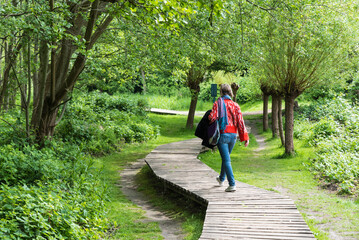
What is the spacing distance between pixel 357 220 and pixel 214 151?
8.23m

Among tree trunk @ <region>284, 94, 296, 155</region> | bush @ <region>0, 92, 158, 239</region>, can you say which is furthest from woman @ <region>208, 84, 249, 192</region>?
tree trunk @ <region>284, 94, 296, 155</region>

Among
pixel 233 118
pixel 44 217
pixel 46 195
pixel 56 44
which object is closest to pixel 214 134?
pixel 233 118

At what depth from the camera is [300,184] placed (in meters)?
9.44

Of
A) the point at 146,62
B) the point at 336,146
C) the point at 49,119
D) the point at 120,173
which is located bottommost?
the point at 120,173

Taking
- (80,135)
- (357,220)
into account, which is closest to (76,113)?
(80,135)

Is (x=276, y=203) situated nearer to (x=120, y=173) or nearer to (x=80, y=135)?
(x=120, y=173)

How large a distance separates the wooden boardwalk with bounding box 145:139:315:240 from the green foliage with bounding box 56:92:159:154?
4.39 meters

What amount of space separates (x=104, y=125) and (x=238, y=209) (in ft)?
37.0

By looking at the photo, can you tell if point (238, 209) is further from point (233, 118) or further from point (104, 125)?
point (104, 125)

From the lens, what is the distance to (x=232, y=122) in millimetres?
7098

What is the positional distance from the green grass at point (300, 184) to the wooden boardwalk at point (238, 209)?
22.5 inches

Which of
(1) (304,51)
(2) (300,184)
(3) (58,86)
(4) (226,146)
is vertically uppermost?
(1) (304,51)

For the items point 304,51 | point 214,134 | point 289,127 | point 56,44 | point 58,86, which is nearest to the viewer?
point 214,134

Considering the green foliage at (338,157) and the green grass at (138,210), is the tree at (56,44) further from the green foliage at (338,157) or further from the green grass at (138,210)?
the green foliage at (338,157)
